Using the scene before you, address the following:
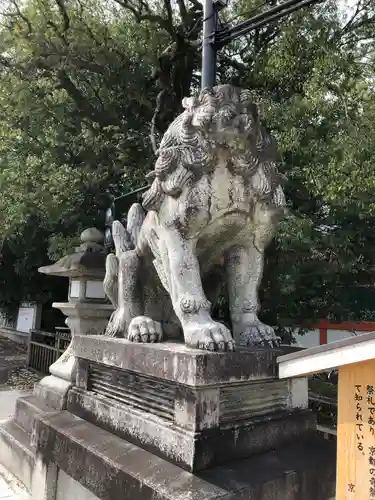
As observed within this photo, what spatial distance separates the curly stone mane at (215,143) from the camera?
7.67 ft

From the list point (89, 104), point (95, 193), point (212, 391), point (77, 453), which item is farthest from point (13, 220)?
point (212, 391)

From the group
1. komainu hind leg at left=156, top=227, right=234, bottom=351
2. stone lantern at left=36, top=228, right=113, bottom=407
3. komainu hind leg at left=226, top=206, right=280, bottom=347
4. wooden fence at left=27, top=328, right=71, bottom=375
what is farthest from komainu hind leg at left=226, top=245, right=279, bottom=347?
wooden fence at left=27, top=328, right=71, bottom=375

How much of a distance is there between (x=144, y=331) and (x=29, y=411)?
1.47 m

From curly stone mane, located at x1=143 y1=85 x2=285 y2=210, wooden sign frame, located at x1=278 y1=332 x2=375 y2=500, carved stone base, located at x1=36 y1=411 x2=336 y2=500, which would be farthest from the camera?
curly stone mane, located at x1=143 y1=85 x2=285 y2=210

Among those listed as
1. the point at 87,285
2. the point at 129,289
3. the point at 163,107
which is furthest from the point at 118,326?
the point at 163,107

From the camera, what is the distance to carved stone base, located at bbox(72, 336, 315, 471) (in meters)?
2.02

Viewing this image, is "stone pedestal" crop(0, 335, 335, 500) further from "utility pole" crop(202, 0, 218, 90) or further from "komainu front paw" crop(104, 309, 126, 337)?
"utility pole" crop(202, 0, 218, 90)

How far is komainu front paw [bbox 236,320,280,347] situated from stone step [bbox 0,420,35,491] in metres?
1.72

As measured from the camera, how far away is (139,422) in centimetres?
234

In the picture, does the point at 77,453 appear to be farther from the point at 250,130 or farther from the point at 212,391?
the point at 250,130

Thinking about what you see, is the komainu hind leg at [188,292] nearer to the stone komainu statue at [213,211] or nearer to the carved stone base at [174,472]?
the stone komainu statue at [213,211]

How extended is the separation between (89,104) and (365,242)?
4753mm

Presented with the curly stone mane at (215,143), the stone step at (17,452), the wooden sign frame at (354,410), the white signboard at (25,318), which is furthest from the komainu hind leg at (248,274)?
the white signboard at (25,318)

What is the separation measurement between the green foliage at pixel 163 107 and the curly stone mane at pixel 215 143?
2.47 meters
